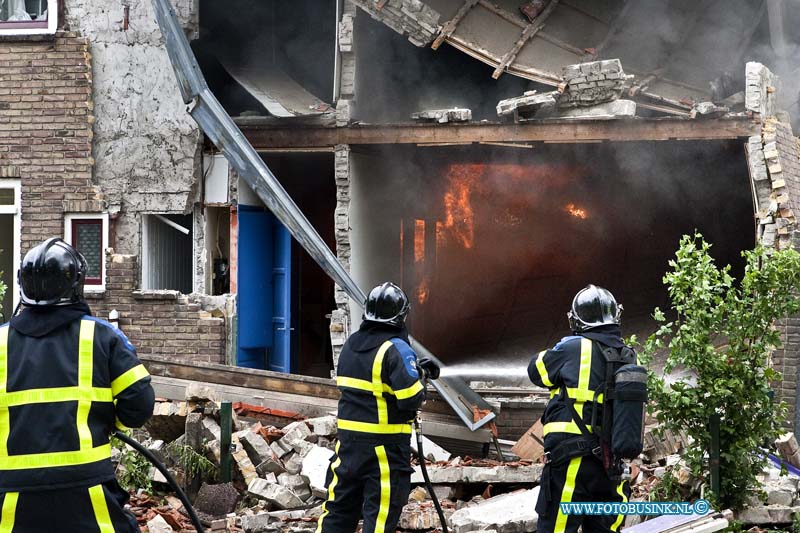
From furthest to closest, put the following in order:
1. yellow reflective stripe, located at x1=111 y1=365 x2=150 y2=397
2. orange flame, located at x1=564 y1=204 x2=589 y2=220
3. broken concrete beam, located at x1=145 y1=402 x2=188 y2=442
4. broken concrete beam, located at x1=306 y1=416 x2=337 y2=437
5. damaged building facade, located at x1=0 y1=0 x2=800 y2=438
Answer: orange flame, located at x1=564 y1=204 x2=589 y2=220 → damaged building facade, located at x1=0 y1=0 x2=800 y2=438 → broken concrete beam, located at x1=306 y1=416 x2=337 y2=437 → broken concrete beam, located at x1=145 y1=402 x2=188 y2=442 → yellow reflective stripe, located at x1=111 y1=365 x2=150 y2=397

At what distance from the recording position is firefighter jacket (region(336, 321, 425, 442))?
577 cm

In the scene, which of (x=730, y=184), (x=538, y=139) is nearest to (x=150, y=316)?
(x=538, y=139)

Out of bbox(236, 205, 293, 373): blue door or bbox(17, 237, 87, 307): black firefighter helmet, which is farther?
bbox(236, 205, 293, 373): blue door

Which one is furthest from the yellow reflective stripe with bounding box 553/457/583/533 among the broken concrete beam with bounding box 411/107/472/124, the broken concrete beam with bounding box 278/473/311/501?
the broken concrete beam with bounding box 411/107/472/124

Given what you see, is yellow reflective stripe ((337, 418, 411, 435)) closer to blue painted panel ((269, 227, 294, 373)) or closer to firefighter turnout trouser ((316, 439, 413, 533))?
firefighter turnout trouser ((316, 439, 413, 533))

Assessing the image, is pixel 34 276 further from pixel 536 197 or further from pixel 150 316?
pixel 536 197

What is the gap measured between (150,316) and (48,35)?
Answer: 11.5 ft

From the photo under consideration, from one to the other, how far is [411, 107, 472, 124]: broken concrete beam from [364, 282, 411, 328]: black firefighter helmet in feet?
16.2

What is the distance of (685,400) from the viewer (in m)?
6.70

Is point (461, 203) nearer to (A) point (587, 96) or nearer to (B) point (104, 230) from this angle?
(A) point (587, 96)

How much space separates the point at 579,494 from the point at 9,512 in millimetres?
2930

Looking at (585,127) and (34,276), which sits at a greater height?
(585,127)

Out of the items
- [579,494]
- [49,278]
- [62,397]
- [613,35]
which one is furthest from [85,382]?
[613,35]

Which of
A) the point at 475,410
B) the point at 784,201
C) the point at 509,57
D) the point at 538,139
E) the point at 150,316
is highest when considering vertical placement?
the point at 509,57
